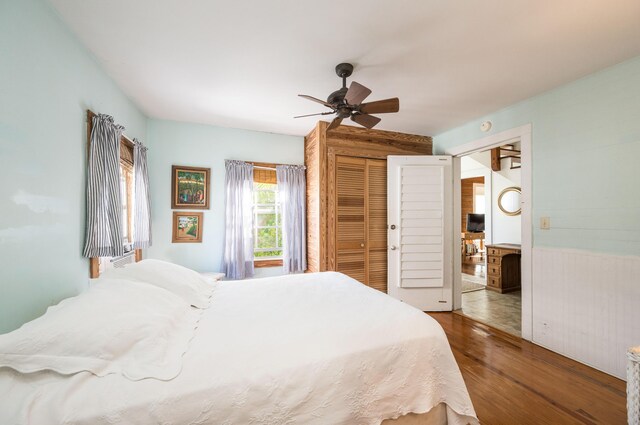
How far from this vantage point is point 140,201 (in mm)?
2818

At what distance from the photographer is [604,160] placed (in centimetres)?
219

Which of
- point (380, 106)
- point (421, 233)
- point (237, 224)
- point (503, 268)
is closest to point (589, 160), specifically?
point (421, 233)

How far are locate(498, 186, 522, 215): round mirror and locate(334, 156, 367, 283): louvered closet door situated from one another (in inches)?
136

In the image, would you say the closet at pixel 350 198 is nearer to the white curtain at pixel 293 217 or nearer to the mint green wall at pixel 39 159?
the white curtain at pixel 293 217

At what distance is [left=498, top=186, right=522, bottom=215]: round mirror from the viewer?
16.1 feet

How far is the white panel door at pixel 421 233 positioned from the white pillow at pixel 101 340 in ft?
9.39

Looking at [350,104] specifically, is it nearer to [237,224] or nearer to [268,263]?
[237,224]

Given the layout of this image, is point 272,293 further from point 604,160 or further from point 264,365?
point 604,160

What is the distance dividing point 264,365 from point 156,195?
3.07m

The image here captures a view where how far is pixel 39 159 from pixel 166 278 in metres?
0.99

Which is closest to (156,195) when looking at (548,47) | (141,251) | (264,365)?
(141,251)

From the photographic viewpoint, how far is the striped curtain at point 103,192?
6.15ft

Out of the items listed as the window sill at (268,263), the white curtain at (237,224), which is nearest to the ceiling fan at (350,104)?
the white curtain at (237,224)

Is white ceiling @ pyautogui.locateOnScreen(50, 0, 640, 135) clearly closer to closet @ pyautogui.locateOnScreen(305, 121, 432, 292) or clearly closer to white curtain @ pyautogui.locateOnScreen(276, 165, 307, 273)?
closet @ pyautogui.locateOnScreen(305, 121, 432, 292)
